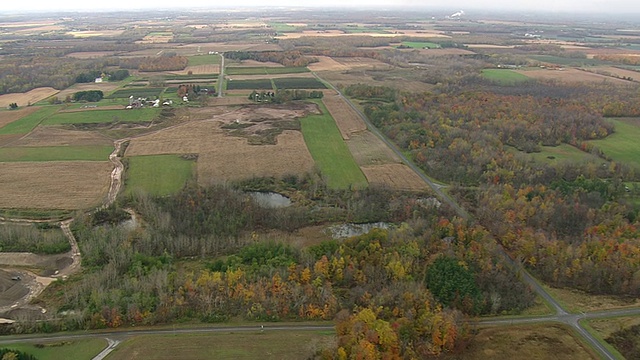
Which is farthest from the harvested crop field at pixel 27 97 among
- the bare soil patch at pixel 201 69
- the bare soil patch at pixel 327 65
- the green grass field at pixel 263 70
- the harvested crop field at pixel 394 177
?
the harvested crop field at pixel 394 177

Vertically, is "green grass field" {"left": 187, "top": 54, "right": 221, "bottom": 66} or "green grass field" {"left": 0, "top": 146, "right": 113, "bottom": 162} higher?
"green grass field" {"left": 187, "top": 54, "right": 221, "bottom": 66}

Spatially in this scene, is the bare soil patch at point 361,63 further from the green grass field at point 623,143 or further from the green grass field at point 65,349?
the green grass field at point 65,349

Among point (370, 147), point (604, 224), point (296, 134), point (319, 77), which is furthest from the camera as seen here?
point (319, 77)

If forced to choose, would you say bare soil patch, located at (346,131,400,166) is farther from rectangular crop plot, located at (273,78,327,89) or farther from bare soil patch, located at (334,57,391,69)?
bare soil patch, located at (334,57,391,69)

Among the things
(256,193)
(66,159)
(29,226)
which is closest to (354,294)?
(256,193)

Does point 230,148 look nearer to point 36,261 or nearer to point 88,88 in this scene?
point 36,261

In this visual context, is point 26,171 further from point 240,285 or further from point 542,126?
point 542,126

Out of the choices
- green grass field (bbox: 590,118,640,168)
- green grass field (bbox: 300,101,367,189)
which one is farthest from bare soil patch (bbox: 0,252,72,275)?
green grass field (bbox: 590,118,640,168)
